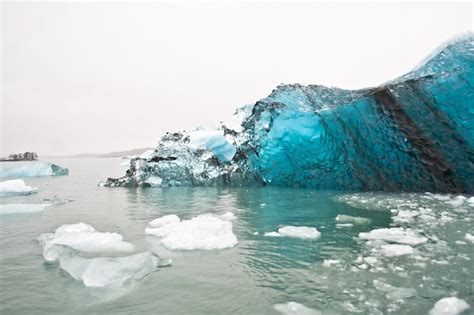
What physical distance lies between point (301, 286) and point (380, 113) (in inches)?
428

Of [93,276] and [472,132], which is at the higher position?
[472,132]

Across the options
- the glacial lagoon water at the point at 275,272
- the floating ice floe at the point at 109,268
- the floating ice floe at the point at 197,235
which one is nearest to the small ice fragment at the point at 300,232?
the glacial lagoon water at the point at 275,272

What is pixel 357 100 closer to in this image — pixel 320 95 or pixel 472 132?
pixel 320 95

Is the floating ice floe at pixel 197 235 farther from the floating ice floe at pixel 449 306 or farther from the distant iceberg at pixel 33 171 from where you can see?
the distant iceberg at pixel 33 171

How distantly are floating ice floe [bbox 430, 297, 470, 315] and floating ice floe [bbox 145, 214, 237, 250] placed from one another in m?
3.40

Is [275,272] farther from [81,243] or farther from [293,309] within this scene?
[81,243]

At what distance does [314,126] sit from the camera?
14938 mm

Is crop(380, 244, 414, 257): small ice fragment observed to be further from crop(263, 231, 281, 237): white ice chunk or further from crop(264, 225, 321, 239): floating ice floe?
crop(263, 231, 281, 237): white ice chunk

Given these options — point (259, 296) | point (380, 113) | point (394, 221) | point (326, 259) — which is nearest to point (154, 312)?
point (259, 296)

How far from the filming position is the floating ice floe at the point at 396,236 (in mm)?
5977

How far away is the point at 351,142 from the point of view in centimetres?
1413

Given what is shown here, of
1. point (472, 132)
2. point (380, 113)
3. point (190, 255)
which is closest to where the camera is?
point (190, 255)

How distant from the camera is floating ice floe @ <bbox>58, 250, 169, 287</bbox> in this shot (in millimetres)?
4348

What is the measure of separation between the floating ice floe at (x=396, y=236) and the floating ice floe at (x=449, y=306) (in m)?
2.39
